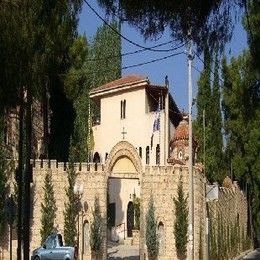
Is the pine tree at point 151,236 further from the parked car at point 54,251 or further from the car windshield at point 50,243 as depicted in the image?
the car windshield at point 50,243

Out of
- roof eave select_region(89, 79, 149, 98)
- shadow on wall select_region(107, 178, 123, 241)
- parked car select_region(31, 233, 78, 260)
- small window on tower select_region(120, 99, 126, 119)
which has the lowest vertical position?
parked car select_region(31, 233, 78, 260)

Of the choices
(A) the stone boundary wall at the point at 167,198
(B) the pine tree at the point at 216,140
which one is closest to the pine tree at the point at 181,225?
(A) the stone boundary wall at the point at 167,198

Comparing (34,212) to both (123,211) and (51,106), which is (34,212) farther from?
(123,211)

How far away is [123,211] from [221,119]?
9766 mm

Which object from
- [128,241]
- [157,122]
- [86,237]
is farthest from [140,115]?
[86,237]

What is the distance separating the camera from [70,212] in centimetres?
3384

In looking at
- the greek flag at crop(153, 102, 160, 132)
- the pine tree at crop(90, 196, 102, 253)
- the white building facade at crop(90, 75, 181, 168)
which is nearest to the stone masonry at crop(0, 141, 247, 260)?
the pine tree at crop(90, 196, 102, 253)

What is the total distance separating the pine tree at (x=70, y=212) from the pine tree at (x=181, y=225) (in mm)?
4404

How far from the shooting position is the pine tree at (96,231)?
34062mm

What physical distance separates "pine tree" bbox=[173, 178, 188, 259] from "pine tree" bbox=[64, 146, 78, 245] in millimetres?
4404

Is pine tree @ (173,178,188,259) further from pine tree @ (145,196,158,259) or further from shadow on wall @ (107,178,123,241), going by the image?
shadow on wall @ (107,178,123,241)

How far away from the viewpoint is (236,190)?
51.1 metres

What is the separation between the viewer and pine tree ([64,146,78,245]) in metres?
33.8

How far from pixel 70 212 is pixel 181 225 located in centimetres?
485
